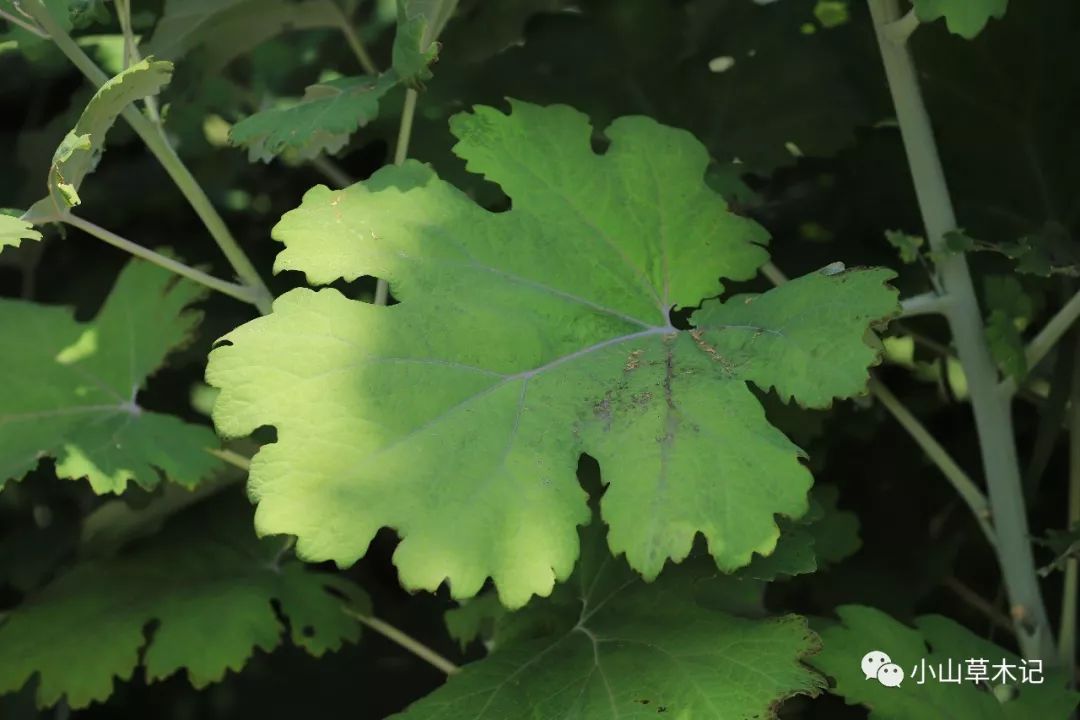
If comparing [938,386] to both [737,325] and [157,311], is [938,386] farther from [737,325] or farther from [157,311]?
[157,311]

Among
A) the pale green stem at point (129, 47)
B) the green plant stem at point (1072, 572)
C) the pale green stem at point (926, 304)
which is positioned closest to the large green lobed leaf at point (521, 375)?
the pale green stem at point (926, 304)

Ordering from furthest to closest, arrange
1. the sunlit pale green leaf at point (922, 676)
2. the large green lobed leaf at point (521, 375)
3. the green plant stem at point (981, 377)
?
the green plant stem at point (981, 377) < the sunlit pale green leaf at point (922, 676) < the large green lobed leaf at point (521, 375)

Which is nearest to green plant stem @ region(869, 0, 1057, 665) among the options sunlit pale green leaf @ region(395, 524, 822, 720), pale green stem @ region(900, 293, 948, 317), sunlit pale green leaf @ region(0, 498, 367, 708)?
pale green stem @ region(900, 293, 948, 317)

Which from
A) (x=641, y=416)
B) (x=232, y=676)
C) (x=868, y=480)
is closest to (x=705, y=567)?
(x=641, y=416)

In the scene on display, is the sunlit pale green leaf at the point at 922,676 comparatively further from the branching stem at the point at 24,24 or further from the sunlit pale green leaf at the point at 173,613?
the branching stem at the point at 24,24

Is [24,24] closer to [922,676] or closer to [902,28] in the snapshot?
[902,28]

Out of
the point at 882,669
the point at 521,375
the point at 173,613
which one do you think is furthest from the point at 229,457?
the point at 882,669
